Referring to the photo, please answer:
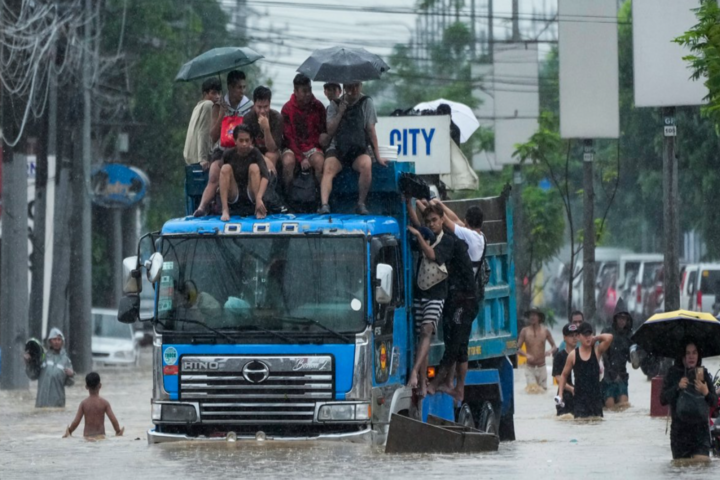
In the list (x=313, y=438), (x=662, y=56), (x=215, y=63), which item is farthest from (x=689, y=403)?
(x=662, y=56)

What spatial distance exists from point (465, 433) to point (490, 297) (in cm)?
302

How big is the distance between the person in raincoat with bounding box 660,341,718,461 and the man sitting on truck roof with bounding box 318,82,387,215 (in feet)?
9.88

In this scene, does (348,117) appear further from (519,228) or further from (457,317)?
(519,228)

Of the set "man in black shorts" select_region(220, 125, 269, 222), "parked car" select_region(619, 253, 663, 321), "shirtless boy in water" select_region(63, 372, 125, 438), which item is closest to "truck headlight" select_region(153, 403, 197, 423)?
"man in black shorts" select_region(220, 125, 269, 222)

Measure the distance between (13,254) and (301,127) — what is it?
1541cm

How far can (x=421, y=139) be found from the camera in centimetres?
2009

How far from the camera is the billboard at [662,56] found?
20.9m

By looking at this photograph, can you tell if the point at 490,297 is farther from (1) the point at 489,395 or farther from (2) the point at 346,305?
(2) the point at 346,305

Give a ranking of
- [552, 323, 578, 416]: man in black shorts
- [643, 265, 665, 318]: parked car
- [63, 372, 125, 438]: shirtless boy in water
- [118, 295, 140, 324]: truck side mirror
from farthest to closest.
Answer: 1. [643, 265, 665, 318]: parked car
2. [552, 323, 578, 416]: man in black shorts
3. [63, 372, 125, 438]: shirtless boy in water
4. [118, 295, 140, 324]: truck side mirror

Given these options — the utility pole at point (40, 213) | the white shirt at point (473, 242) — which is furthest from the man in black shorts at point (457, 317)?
the utility pole at point (40, 213)

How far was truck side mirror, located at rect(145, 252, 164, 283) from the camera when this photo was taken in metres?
12.9

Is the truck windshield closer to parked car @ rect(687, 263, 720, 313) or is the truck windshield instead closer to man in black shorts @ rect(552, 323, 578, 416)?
man in black shorts @ rect(552, 323, 578, 416)

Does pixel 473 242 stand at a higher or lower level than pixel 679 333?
higher

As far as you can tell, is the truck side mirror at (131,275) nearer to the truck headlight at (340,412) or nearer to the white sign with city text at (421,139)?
the truck headlight at (340,412)
